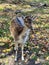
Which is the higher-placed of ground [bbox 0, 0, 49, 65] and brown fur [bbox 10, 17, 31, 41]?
brown fur [bbox 10, 17, 31, 41]

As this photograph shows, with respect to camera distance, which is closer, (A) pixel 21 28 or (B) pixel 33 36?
(A) pixel 21 28

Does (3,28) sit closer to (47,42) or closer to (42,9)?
(47,42)

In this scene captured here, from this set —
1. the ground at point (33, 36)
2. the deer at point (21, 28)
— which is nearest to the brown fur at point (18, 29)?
the deer at point (21, 28)

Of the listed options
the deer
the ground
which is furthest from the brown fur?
the ground

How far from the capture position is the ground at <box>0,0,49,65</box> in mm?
8672

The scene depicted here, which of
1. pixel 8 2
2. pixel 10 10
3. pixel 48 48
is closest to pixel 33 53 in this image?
pixel 48 48

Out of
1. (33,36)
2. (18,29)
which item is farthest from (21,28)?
(33,36)

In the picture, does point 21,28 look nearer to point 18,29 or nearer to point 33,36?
point 18,29

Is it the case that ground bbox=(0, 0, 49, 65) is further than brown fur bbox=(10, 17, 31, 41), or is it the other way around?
ground bbox=(0, 0, 49, 65)

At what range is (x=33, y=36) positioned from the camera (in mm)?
10055

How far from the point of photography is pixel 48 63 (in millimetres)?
8320

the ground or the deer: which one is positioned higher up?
the deer

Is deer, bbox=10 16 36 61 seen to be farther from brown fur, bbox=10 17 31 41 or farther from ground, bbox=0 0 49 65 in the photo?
ground, bbox=0 0 49 65

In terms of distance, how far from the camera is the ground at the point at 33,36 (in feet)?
28.5
